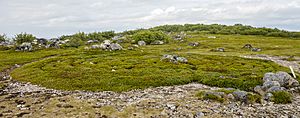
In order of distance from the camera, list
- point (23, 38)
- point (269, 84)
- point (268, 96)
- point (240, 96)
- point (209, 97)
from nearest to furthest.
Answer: point (240, 96) < point (209, 97) < point (268, 96) < point (269, 84) < point (23, 38)

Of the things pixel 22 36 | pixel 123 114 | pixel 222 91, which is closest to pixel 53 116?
pixel 123 114

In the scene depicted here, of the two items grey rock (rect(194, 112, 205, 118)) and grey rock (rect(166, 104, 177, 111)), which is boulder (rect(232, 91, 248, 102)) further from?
grey rock (rect(166, 104, 177, 111))

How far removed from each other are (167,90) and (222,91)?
734cm

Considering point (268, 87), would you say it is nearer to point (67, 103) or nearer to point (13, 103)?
point (67, 103)

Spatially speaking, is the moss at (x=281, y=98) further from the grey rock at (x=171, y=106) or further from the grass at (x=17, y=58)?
the grass at (x=17, y=58)

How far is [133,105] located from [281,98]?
16571mm

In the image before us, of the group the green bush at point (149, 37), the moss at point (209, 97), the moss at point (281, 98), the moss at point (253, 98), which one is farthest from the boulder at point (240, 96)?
the green bush at point (149, 37)

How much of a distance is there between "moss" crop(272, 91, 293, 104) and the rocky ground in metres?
0.67

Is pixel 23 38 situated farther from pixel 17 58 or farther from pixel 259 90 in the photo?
pixel 259 90

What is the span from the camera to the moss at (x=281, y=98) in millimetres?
32344

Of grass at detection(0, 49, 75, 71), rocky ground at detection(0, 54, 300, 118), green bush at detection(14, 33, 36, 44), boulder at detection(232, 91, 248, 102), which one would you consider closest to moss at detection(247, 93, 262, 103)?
boulder at detection(232, 91, 248, 102)

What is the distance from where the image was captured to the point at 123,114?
28.8 metres

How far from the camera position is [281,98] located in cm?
3278

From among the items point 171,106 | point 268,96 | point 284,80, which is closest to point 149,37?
point 284,80
